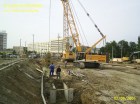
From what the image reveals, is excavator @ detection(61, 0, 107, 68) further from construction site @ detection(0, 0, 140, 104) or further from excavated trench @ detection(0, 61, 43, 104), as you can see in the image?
excavated trench @ detection(0, 61, 43, 104)

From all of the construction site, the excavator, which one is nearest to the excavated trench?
the construction site

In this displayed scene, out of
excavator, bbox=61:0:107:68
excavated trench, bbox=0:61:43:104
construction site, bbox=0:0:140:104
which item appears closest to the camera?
excavated trench, bbox=0:61:43:104

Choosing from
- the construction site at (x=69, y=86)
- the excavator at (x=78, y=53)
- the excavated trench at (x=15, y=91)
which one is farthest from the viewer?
the excavator at (x=78, y=53)

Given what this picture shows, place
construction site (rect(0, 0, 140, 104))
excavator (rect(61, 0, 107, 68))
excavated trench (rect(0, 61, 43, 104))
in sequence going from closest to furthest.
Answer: excavated trench (rect(0, 61, 43, 104)), construction site (rect(0, 0, 140, 104)), excavator (rect(61, 0, 107, 68))

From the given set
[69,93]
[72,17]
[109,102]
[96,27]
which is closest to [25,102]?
[69,93]

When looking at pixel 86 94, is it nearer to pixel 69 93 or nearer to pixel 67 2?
pixel 69 93

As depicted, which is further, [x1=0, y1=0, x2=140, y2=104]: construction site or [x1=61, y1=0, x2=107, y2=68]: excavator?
[x1=61, y1=0, x2=107, y2=68]: excavator

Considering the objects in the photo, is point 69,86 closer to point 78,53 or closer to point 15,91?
point 15,91

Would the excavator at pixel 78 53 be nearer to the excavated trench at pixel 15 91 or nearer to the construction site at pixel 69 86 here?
the construction site at pixel 69 86

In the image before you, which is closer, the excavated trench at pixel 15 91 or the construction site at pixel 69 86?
the excavated trench at pixel 15 91

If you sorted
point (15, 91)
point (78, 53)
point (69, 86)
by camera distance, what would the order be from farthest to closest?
1. point (78, 53)
2. point (69, 86)
3. point (15, 91)

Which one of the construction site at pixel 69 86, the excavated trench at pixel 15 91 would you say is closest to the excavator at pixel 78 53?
the construction site at pixel 69 86

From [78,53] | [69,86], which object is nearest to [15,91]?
[69,86]

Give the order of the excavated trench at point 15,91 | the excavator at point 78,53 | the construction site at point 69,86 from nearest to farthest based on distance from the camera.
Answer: the excavated trench at point 15,91, the construction site at point 69,86, the excavator at point 78,53
